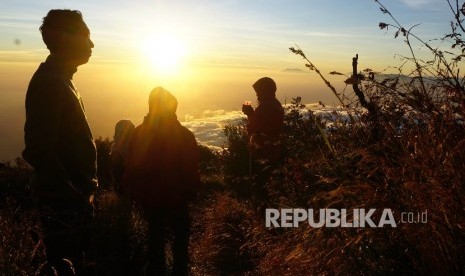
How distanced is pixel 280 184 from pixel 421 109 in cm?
202

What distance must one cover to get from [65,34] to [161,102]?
1352mm

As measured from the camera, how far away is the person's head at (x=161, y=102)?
13.9 ft

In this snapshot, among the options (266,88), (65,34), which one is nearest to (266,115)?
(266,88)

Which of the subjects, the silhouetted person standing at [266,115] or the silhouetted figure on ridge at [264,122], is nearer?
the silhouetted figure on ridge at [264,122]

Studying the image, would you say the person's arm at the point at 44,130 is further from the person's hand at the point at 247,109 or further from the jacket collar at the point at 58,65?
the person's hand at the point at 247,109

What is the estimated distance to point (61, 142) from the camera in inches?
117

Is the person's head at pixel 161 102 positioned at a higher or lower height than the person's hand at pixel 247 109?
lower

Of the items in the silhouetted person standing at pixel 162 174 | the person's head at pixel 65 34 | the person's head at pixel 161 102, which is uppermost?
the person's head at pixel 65 34

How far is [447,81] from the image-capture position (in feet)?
9.12

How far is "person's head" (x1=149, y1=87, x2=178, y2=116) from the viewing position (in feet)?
13.9

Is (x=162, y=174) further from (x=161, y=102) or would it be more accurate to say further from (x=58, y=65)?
(x=58, y=65)

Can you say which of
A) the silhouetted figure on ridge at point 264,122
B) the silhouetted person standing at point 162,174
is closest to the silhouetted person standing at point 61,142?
the silhouetted person standing at point 162,174

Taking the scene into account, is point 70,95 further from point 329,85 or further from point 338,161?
point 338,161

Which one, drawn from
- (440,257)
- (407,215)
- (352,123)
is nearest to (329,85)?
(352,123)
